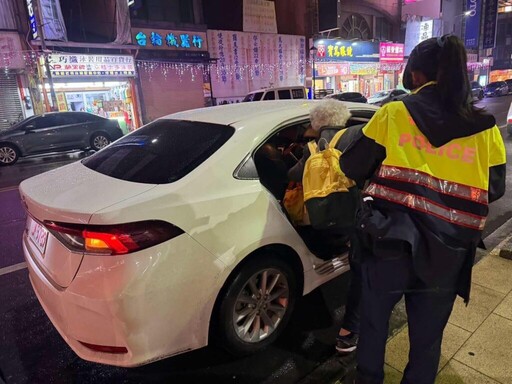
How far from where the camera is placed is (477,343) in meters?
2.54

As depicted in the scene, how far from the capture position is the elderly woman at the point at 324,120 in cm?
250

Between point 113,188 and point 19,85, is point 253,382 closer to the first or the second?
point 113,188

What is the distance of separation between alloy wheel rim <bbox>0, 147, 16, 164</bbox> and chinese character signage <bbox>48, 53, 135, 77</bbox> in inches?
161

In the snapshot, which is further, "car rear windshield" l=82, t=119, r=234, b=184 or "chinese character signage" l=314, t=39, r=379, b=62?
"chinese character signage" l=314, t=39, r=379, b=62

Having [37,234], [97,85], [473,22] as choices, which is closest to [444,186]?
[37,234]

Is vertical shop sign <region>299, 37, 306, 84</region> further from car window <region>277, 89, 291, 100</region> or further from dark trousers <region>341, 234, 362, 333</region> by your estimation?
dark trousers <region>341, 234, 362, 333</region>

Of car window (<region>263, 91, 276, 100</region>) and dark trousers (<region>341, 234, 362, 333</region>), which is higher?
car window (<region>263, 91, 276, 100</region>)

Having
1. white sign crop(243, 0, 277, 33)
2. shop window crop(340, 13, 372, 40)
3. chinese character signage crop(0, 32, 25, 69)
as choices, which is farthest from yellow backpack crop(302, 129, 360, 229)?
shop window crop(340, 13, 372, 40)

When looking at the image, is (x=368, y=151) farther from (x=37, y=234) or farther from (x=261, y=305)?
(x=37, y=234)

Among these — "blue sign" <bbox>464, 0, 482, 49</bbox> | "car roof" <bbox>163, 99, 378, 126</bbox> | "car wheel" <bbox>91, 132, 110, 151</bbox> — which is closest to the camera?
"car roof" <bbox>163, 99, 378, 126</bbox>

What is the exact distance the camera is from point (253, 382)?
2395 millimetres

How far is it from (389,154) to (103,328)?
1.64 metres

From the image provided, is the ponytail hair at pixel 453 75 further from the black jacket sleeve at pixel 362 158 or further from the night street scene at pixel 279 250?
the black jacket sleeve at pixel 362 158

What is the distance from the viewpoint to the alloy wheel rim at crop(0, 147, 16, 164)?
36.7ft
